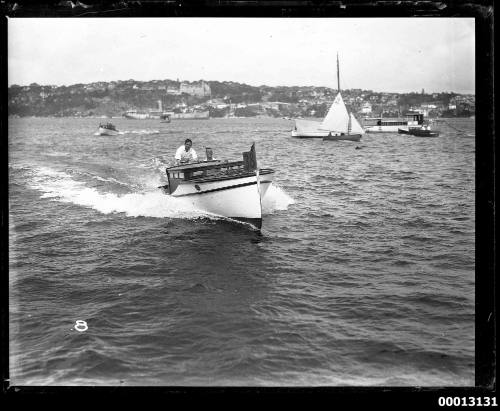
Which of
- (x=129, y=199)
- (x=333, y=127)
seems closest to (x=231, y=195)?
(x=129, y=199)

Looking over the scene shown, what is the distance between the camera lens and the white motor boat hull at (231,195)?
16531 millimetres

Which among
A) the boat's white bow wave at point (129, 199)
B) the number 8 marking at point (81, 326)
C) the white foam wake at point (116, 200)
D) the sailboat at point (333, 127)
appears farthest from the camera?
the sailboat at point (333, 127)

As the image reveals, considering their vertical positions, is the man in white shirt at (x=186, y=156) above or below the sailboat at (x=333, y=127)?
below

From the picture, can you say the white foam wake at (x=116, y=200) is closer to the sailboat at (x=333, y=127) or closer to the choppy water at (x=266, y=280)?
the choppy water at (x=266, y=280)

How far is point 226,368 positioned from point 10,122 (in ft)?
23.0

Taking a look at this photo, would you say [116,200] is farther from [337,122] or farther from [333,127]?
[333,127]

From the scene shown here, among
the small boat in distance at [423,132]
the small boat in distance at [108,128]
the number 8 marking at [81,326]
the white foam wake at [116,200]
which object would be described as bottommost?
the number 8 marking at [81,326]

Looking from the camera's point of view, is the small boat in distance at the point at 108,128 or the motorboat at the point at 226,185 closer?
the motorboat at the point at 226,185

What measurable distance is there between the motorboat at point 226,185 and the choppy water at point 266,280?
481mm

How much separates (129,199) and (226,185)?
18.9 feet
